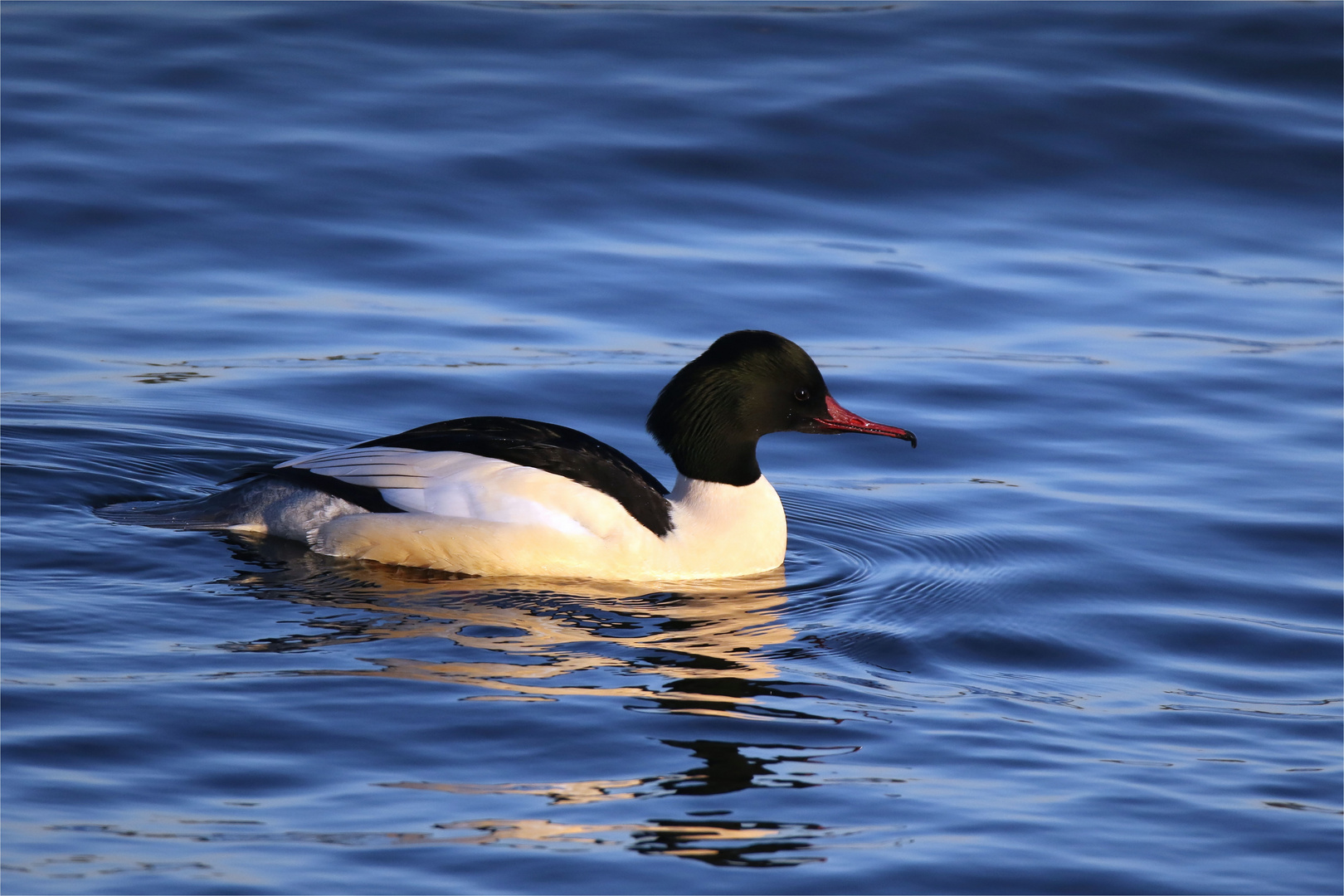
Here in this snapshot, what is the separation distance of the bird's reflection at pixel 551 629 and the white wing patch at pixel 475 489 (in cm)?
29

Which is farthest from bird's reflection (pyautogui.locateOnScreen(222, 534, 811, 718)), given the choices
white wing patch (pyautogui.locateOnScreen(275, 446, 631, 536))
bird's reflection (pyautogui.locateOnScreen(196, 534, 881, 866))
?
white wing patch (pyautogui.locateOnScreen(275, 446, 631, 536))

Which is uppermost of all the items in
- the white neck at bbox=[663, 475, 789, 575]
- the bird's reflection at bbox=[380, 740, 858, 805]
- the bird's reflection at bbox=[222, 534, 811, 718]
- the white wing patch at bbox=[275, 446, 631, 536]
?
the white wing patch at bbox=[275, 446, 631, 536]

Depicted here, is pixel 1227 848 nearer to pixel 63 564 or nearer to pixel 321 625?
pixel 321 625

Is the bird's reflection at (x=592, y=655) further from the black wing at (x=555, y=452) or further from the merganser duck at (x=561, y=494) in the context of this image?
the black wing at (x=555, y=452)

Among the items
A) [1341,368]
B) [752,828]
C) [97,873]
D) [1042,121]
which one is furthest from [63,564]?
[1042,121]

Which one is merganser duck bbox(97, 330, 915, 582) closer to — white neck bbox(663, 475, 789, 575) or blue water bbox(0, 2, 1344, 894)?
white neck bbox(663, 475, 789, 575)

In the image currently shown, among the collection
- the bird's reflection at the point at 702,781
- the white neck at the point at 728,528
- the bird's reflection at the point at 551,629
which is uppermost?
the white neck at the point at 728,528

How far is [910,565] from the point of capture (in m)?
8.32

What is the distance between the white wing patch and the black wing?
0.13ft

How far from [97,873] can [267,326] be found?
6796mm

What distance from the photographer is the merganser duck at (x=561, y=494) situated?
25.5 ft

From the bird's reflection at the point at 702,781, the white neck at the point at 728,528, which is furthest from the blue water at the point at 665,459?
the white neck at the point at 728,528

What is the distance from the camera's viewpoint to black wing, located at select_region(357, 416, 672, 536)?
25.8ft

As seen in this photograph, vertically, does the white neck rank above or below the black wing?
below
